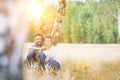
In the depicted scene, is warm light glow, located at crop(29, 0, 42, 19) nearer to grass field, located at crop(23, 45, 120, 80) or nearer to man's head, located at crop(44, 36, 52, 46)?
man's head, located at crop(44, 36, 52, 46)

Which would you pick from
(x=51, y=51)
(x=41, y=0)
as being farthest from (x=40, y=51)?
(x=41, y=0)

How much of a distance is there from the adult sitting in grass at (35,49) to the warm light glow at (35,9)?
0.13 metres

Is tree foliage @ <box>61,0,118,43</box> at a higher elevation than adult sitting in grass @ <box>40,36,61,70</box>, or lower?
higher

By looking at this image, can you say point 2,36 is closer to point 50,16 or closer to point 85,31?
point 50,16

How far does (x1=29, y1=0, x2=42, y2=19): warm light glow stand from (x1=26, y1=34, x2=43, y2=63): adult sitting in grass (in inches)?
5.1

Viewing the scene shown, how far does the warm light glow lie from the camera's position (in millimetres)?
1796

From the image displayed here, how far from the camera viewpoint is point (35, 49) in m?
1.80

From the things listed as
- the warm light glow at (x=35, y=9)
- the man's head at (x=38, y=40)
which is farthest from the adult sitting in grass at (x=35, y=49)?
the warm light glow at (x=35, y=9)

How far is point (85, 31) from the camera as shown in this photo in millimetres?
1812

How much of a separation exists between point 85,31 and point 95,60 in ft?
0.63

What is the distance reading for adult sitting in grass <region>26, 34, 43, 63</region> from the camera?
1800 mm

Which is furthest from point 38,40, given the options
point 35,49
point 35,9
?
point 35,9

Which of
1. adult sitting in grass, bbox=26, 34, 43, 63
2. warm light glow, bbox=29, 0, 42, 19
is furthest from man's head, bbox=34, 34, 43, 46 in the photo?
warm light glow, bbox=29, 0, 42, 19

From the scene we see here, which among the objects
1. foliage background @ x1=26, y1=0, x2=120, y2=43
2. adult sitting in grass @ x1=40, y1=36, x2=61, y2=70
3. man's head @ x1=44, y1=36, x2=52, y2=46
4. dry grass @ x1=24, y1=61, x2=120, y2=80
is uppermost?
foliage background @ x1=26, y1=0, x2=120, y2=43
